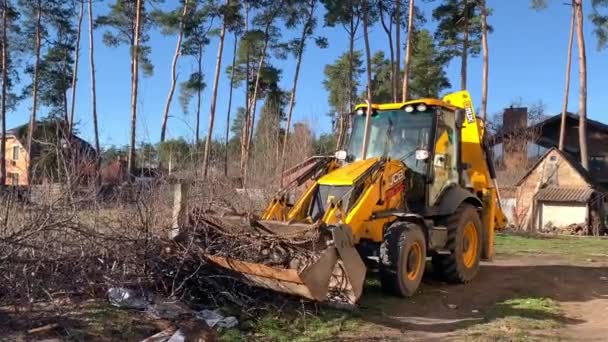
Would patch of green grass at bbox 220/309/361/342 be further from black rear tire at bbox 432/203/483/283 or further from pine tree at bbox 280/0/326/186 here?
pine tree at bbox 280/0/326/186

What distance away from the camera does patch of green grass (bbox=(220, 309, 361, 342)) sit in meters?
6.07

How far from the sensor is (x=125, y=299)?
6219mm

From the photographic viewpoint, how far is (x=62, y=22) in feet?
124

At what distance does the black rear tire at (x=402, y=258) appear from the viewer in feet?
25.2

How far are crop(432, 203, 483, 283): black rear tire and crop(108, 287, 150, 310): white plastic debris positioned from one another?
4691 millimetres

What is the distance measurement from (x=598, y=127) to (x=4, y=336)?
40424 mm

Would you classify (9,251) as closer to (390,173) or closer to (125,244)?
(125,244)

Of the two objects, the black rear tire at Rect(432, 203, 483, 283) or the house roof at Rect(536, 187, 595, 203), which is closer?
the black rear tire at Rect(432, 203, 483, 283)

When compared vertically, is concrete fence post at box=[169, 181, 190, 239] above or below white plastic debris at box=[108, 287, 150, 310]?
above

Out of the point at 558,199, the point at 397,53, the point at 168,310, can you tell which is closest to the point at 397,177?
the point at 168,310

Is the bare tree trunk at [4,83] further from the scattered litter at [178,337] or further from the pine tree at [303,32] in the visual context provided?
the scattered litter at [178,337]

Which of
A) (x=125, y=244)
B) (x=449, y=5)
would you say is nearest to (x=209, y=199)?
(x=125, y=244)

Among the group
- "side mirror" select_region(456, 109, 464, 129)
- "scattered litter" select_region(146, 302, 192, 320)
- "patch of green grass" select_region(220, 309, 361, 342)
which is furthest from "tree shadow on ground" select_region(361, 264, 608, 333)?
"side mirror" select_region(456, 109, 464, 129)

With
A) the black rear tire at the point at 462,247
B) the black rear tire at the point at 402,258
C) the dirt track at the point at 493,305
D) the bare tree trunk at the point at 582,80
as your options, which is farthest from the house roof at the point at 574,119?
the black rear tire at the point at 402,258
